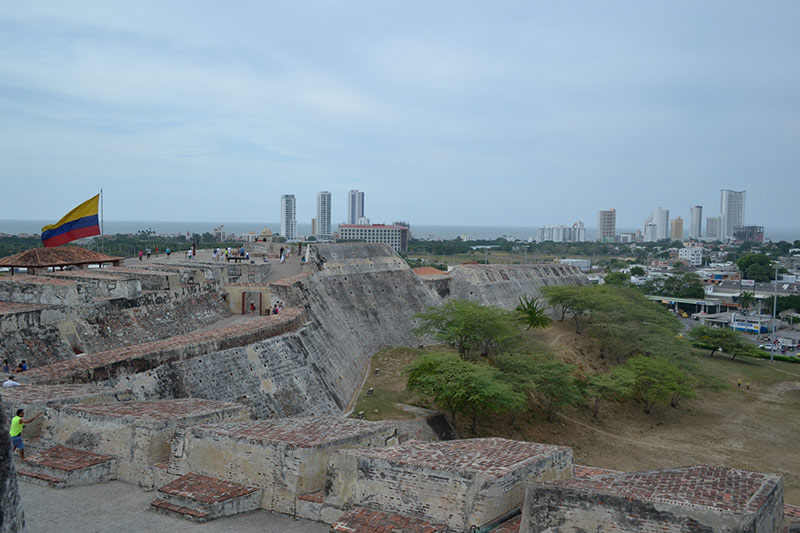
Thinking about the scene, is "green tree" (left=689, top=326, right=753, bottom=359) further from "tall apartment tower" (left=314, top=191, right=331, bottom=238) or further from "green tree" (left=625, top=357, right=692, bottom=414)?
"tall apartment tower" (left=314, top=191, right=331, bottom=238)

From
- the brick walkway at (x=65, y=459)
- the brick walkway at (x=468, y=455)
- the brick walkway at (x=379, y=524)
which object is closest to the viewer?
the brick walkway at (x=379, y=524)

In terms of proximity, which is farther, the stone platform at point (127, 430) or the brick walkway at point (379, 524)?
the stone platform at point (127, 430)

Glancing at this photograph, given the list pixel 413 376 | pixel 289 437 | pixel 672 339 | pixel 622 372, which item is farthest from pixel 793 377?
pixel 289 437

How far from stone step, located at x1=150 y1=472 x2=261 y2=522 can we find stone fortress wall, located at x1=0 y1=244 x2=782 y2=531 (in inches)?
0.7

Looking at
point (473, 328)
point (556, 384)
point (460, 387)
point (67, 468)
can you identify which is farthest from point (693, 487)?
point (473, 328)

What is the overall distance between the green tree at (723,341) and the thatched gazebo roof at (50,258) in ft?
111

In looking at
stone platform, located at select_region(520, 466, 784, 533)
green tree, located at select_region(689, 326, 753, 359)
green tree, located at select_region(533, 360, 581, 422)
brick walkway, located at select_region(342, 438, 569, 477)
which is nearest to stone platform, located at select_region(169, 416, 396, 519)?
brick walkway, located at select_region(342, 438, 569, 477)

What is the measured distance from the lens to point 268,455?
25.9ft

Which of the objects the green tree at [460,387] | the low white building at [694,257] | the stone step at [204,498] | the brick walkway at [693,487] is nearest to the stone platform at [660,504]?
the brick walkway at [693,487]

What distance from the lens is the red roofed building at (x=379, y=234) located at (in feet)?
332

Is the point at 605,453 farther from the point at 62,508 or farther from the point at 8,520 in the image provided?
the point at 8,520

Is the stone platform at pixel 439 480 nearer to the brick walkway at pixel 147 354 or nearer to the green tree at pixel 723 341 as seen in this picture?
the brick walkway at pixel 147 354

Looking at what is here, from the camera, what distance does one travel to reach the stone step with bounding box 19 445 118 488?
26.3 ft

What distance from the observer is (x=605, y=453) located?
20359 millimetres
